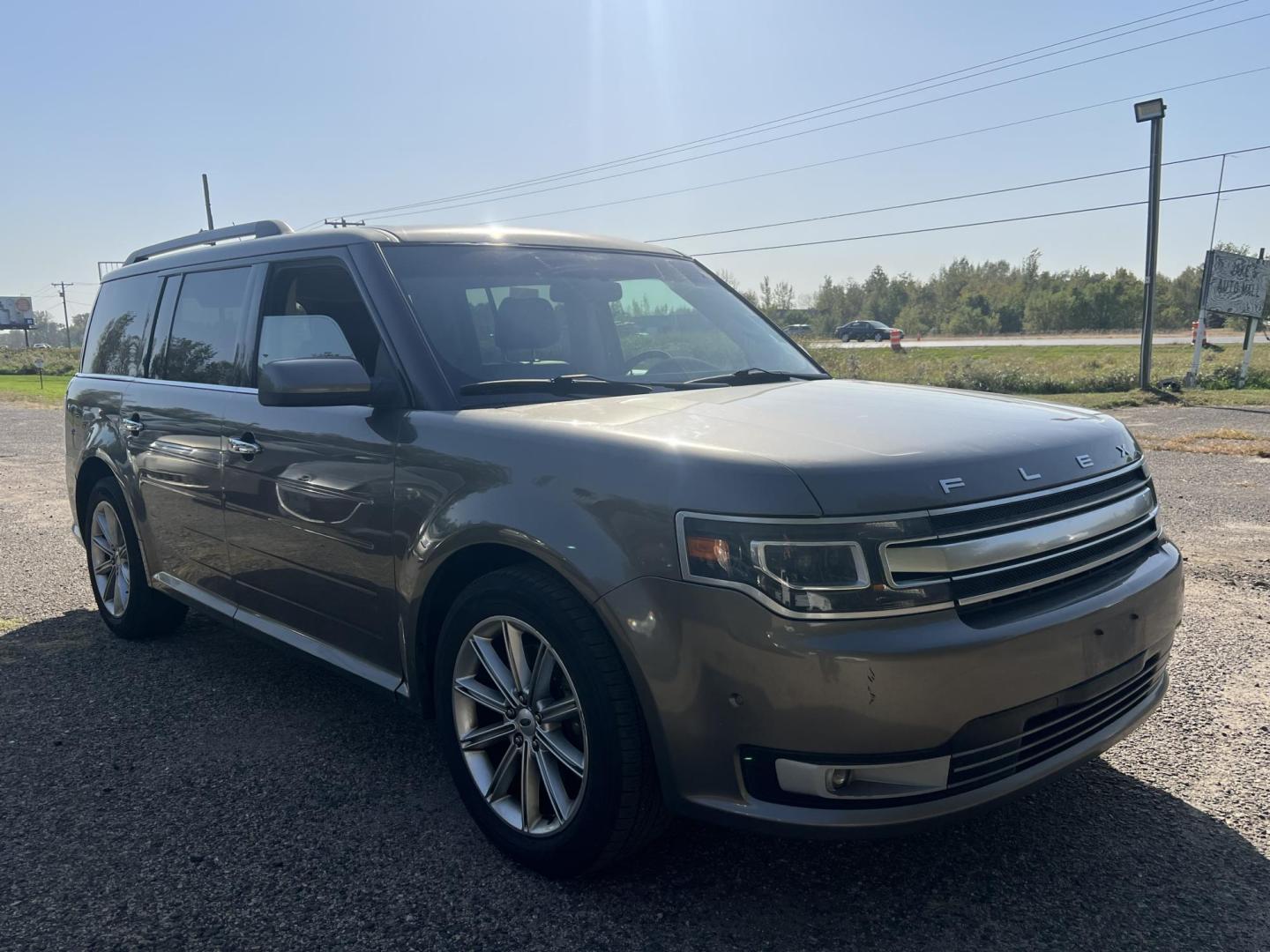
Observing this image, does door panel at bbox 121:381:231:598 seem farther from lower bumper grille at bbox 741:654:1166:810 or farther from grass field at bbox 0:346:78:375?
grass field at bbox 0:346:78:375

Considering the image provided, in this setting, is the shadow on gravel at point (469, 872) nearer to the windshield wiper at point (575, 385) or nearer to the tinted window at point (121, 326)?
the windshield wiper at point (575, 385)

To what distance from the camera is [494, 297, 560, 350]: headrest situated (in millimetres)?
3396

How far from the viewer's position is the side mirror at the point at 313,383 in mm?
3000

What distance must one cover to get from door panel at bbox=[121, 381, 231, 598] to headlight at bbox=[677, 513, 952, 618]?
2600 millimetres

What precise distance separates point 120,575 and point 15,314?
130594 mm

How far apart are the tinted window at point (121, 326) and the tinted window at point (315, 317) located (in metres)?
1.36

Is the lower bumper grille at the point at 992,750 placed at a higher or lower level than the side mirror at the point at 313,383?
lower

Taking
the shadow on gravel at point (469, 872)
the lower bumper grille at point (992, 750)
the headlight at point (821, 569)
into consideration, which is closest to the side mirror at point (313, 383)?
the shadow on gravel at point (469, 872)

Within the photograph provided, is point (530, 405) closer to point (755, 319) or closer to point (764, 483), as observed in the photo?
point (764, 483)

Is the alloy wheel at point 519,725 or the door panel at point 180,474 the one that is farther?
the door panel at point 180,474

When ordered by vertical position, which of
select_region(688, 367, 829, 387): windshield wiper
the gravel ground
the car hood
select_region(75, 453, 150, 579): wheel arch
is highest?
select_region(688, 367, 829, 387): windshield wiper

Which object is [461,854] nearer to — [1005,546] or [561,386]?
[561,386]

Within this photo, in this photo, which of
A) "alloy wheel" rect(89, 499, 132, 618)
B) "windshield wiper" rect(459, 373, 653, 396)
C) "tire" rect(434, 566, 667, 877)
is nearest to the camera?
"tire" rect(434, 566, 667, 877)

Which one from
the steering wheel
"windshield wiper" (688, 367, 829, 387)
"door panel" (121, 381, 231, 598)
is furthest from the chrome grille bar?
"door panel" (121, 381, 231, 598)
